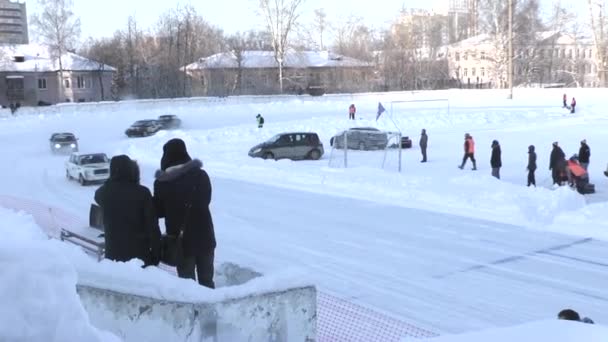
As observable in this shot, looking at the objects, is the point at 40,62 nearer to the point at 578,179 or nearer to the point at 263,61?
the point at 263,61

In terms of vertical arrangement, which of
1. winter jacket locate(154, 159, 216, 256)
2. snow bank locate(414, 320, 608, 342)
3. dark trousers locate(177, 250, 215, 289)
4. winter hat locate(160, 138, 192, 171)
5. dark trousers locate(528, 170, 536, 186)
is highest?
winter hat locate(160, 138, 192, 171)

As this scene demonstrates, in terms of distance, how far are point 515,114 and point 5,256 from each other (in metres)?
50.9

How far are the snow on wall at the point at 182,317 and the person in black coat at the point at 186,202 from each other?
151 centimetres

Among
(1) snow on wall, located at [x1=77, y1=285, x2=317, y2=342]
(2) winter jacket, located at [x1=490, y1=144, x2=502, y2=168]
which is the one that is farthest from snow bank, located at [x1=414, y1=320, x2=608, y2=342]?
(2) winter jacket, located at [x1=490, y1=144, x2=502, y2=168]

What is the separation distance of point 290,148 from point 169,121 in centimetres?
1978

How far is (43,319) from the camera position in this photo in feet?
8.47

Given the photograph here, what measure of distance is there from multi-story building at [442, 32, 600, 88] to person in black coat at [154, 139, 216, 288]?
76.0m

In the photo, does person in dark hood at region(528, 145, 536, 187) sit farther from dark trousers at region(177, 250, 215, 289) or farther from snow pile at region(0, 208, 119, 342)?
snow pile at region(0, 208, 119, 342)

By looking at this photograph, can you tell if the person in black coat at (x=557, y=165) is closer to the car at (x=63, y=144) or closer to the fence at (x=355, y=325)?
the fence at (x=355, y=325)

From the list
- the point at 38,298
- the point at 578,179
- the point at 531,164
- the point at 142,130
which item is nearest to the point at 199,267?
the point at 38,298

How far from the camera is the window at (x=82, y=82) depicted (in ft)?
276

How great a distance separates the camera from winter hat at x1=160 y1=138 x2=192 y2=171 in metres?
5.64

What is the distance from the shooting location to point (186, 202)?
5.66 meters

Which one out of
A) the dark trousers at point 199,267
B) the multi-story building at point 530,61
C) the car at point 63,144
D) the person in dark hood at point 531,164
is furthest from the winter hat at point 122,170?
the multi-story building at point 530,61
